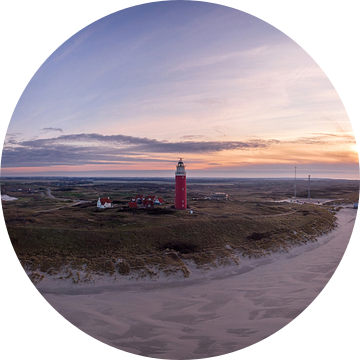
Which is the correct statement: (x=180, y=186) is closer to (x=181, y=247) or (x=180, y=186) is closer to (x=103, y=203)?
(x=103, y=203)

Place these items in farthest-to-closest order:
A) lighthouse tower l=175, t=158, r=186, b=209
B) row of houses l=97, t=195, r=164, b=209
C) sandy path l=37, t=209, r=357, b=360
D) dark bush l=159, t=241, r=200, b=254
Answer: lighthouse tower l=175, t=158, r=186, b=209 → row of houses l=97, t=195, r=164, b=209 → dark bush l=159, t=241, r=200, b=254 → sandy path l=37, t=209, r=357, b=360

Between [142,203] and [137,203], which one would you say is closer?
[142,203]

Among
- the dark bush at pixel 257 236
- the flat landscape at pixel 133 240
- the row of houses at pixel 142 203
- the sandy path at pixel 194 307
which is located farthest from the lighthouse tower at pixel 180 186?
the sandy path at pixel 194 307

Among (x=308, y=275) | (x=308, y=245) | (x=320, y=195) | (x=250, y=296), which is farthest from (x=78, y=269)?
(x=320, y=195)

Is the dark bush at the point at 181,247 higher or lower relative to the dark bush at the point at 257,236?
lower

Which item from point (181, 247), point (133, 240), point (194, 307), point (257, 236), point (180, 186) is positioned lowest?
point (194, 307)

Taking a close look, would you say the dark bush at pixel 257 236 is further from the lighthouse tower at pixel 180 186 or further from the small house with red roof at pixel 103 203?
the small house with red roof at pixel 103 203

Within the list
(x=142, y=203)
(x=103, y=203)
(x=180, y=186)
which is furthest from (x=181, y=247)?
(x=103, y=203)

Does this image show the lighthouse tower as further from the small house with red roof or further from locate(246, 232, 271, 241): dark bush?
locate(246, 232, 271, 241): dark bush


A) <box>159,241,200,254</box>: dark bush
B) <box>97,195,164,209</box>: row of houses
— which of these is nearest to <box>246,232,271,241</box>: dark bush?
<box>159,241,200,254</box>: dark bush
